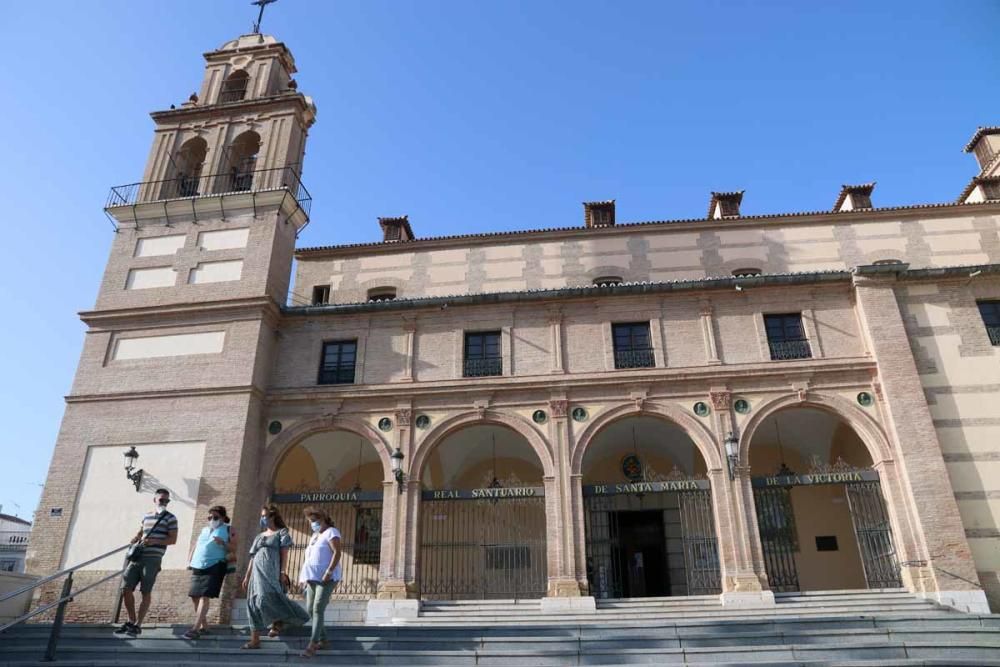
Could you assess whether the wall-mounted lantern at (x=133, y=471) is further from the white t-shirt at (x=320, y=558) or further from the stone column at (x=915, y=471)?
the stone column at (x=915, y=471)

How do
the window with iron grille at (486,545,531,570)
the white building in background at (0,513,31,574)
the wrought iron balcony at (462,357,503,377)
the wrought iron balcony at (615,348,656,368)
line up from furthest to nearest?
the white building in background at (0,513,31,574) < the wrought iron balcony at (462,357,503,377) < the wrought iron balcony at (615,348,656,368) < the window with iron grille at (486,545,531,570)

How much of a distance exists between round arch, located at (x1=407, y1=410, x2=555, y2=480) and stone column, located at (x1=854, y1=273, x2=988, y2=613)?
7576 millimetres

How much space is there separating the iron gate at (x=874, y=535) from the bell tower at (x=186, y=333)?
542 inches

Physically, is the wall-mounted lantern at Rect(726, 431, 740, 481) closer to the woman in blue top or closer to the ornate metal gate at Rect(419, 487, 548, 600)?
the ornate metal gate at Rect(419, 487, 548, 600)

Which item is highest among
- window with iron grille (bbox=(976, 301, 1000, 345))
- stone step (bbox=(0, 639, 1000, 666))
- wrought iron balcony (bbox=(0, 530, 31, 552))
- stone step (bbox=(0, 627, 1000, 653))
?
window with iron grille (bbox=(976, 301, 1000, 345))

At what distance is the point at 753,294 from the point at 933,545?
6.60 meters

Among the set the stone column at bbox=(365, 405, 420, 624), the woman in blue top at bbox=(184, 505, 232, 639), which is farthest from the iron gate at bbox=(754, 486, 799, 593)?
the woman in blue top at bbox=(184, 505, 232, 639)

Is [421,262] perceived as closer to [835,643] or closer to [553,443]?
[553,443]

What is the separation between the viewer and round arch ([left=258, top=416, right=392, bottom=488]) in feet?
54.5

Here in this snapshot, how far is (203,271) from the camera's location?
18.6m

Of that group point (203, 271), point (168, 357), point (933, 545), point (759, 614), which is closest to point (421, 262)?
point (203, 271)

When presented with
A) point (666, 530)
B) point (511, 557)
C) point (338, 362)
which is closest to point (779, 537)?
point (666, 530)

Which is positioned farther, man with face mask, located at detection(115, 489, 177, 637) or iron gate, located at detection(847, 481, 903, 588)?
iron gate, located at detection(847, 481, 903, 588)

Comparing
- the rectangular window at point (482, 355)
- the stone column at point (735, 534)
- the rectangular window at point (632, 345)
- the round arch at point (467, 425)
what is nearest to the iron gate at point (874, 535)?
the stone column at point (735, 534)
